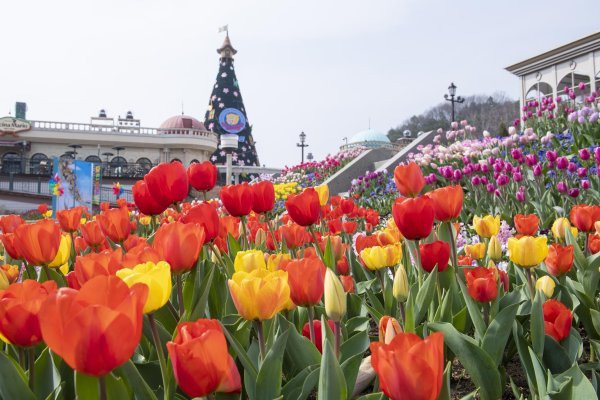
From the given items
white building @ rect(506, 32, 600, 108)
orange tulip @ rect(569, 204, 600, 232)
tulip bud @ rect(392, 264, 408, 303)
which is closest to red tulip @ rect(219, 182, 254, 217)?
tulip bud @ rect(392, 264, 408, 303)

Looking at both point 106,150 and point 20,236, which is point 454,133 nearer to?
point 20,236

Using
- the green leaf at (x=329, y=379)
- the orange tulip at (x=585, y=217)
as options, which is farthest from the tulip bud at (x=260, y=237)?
the green leaf at (x=329, y=379)

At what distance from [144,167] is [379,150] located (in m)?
29.6

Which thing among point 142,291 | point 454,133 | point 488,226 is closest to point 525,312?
point 488,226

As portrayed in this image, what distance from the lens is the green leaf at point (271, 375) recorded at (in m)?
0.94

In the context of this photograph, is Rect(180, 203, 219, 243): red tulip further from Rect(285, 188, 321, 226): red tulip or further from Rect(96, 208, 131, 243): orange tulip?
Rect(96, 208, 131, 243): orange tulip

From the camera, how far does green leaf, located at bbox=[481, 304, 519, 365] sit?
116 cm

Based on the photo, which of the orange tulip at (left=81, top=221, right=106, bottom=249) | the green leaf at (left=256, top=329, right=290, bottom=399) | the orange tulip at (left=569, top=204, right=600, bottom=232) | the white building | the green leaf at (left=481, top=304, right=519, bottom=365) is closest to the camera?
the green leaf at (left=256, top=329, right=290, bottom=399)

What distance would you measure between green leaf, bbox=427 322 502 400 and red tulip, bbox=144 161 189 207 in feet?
2.97

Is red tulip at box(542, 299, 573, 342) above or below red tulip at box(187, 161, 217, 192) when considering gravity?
below

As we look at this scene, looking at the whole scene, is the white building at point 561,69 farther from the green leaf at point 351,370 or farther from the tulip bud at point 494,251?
the green leaf at point 351,370

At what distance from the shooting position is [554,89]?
2209 cm

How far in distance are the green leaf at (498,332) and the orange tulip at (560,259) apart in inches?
21.2

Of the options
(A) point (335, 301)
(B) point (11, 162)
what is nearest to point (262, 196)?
(A) point (335, 301)
